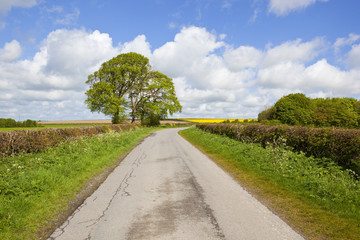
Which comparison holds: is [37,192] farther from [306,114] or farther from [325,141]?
[306,114]

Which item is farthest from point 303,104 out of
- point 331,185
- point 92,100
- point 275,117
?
point 331,185

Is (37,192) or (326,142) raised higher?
(326,142)

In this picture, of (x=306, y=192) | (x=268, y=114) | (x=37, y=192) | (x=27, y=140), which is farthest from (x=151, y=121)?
(x=306, y=192)

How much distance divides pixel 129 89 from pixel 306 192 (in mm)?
38222

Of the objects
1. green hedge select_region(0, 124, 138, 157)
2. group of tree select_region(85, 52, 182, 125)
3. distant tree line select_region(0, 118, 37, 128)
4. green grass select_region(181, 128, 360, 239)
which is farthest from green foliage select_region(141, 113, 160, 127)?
green grass select_region(181, 128, 360, 239)

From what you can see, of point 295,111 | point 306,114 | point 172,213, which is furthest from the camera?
point 306,114

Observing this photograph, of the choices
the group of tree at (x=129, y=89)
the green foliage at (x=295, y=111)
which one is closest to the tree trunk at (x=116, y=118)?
the group of tree at (x=129, y=89)

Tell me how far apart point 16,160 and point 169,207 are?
26.3 feet

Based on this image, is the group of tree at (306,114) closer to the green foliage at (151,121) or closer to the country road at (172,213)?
the green foliage at (151,121)

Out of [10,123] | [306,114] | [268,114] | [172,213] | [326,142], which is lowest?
[172,213]

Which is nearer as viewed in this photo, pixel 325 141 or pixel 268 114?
pixel 325 141

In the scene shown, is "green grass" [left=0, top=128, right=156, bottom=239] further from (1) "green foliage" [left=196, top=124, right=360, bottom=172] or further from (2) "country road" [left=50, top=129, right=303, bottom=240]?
(1) "green foliage" [left=196, top=124, right=360, bottom=172]

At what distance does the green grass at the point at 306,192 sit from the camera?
427 centimetres

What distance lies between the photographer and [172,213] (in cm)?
471
